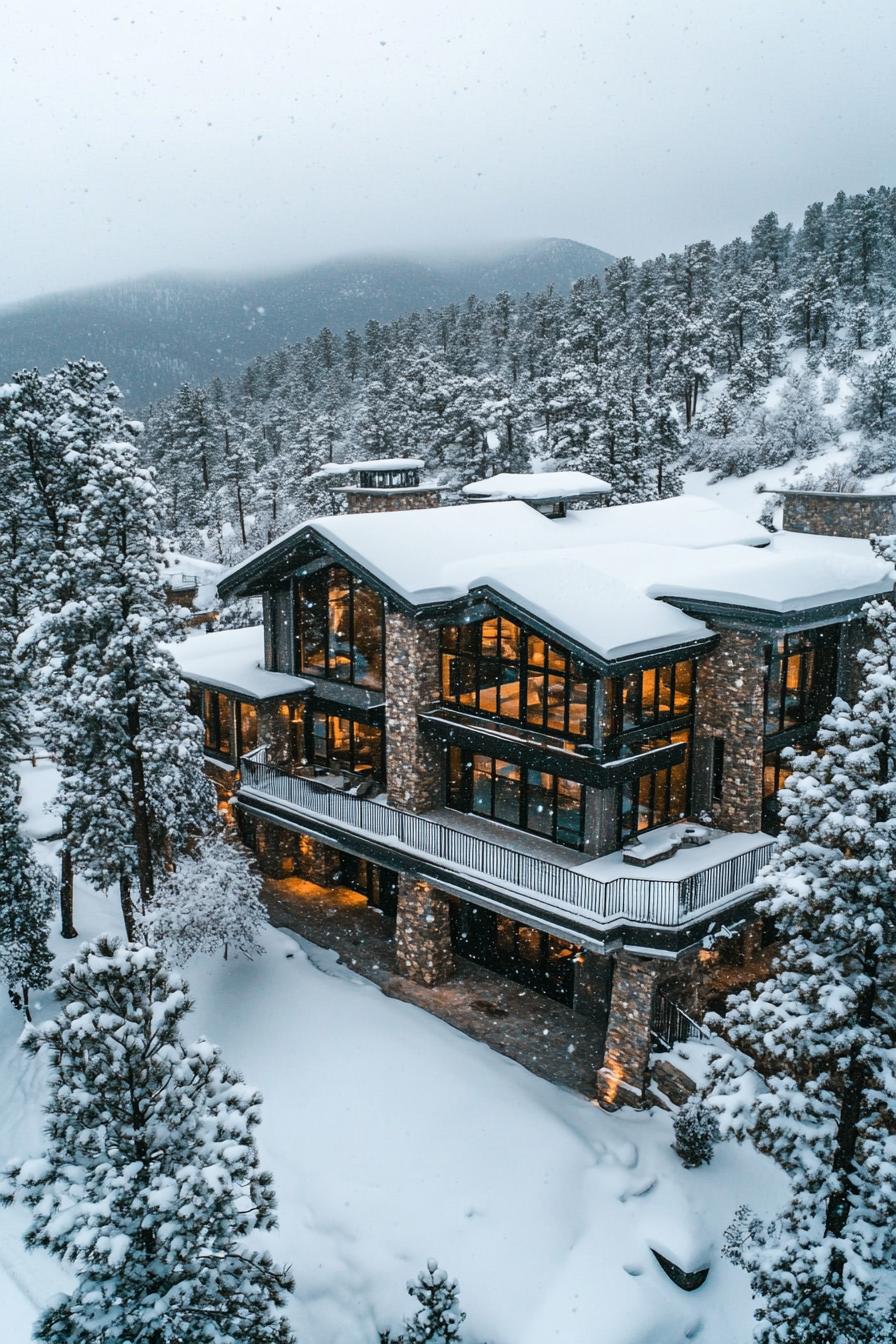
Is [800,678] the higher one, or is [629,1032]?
[800,678]

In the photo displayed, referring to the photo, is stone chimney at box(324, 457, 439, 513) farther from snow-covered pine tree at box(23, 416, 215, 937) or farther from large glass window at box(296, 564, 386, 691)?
snow-covered pine tree at box(23, 416, 215, 937)

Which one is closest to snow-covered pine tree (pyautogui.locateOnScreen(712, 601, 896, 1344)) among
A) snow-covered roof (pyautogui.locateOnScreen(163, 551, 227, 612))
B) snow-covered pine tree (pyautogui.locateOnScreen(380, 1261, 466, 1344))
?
snow-covered pine tree (pyautogui.locateOnScreen(380, 1261, 466, 1344))

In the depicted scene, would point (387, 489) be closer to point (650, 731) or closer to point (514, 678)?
point (514, 678)

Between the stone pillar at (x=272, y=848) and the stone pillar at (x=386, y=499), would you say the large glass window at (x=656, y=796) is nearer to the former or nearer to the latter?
the stone pillar at (x=272, y=848)

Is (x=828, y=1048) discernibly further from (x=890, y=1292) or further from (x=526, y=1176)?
(x=526, y=1176)

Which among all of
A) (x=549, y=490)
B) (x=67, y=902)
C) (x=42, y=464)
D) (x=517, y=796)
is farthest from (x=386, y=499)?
(x=67, y=902)

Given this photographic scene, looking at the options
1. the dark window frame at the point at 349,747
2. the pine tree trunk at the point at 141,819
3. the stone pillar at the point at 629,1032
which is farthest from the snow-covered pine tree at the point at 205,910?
the stone pillar at the point at 629,1032
